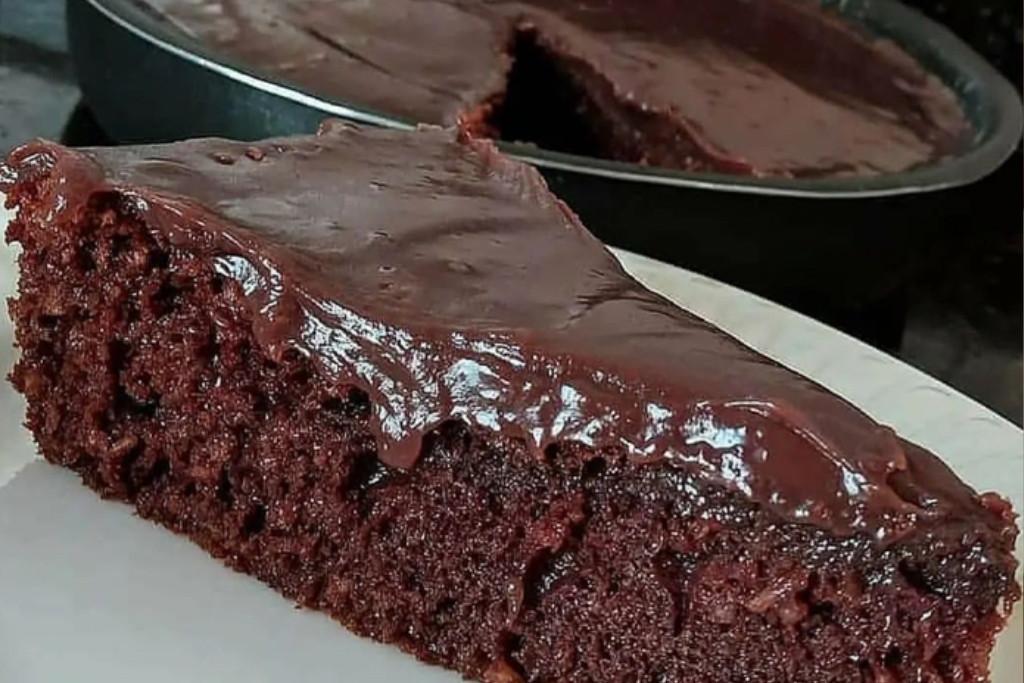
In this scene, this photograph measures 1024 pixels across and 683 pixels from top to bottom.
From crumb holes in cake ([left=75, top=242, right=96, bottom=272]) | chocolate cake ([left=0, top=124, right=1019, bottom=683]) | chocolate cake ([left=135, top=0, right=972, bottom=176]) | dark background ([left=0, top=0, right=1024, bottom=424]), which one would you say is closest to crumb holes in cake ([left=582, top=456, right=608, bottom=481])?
chocolate cake ([left=0, top=124, right=1019, bottom=683])

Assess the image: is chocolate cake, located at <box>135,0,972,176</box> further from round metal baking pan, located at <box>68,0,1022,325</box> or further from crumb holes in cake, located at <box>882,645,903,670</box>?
crumb holes in cake, located at <box>882,645,903,670</box>

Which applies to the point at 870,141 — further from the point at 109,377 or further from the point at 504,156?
the point at 109,377

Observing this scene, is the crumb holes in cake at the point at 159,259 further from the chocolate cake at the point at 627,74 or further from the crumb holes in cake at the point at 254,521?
the chocolate cake at the point at 627,74

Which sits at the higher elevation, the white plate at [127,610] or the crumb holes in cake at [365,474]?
the crumb holes in cake at [365,474]

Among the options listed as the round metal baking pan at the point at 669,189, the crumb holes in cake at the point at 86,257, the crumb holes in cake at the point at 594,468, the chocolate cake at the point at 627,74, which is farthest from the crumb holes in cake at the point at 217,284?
the chocolate cake at the point at 627,74

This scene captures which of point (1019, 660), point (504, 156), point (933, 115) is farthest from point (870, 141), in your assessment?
point (1019, 660)
